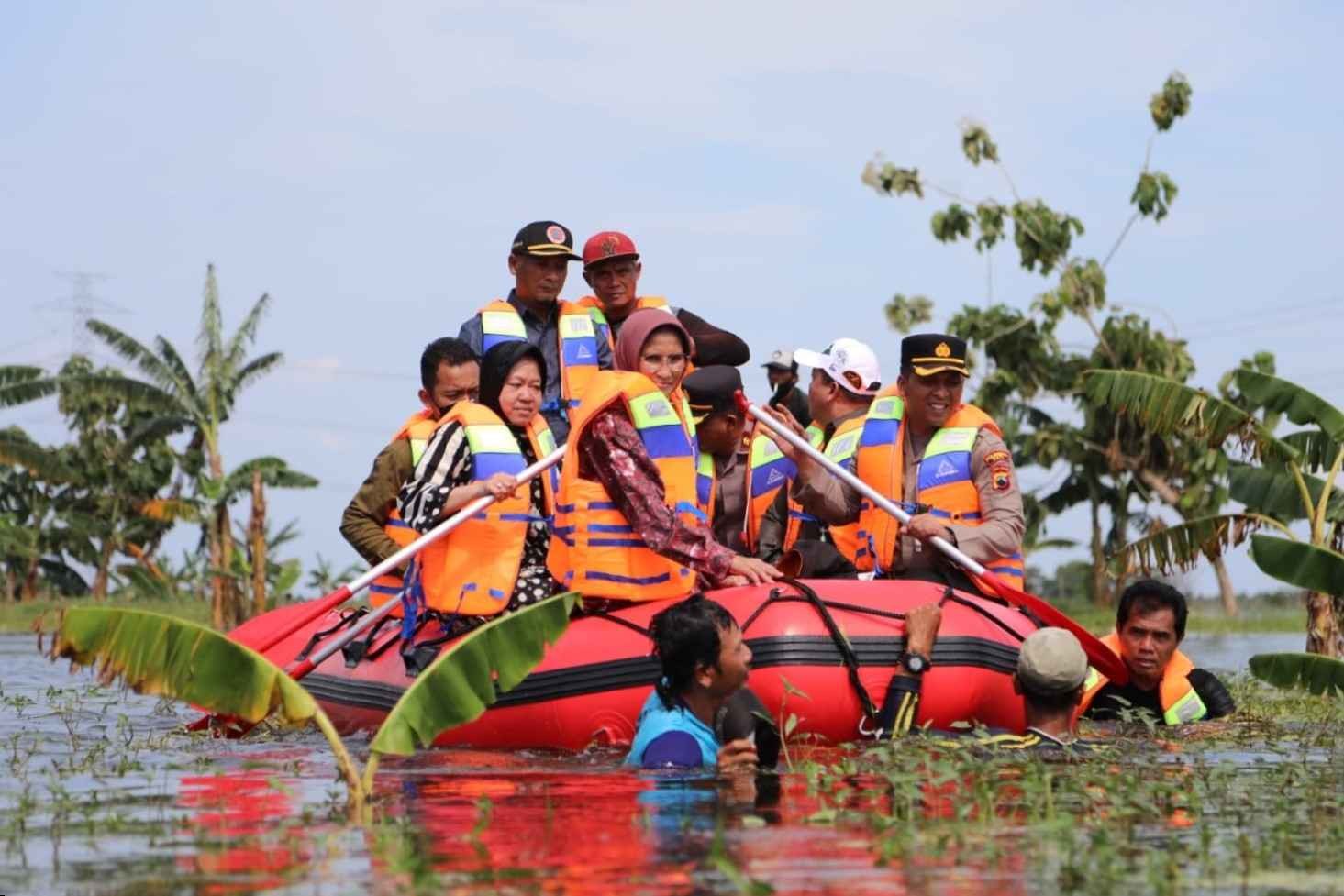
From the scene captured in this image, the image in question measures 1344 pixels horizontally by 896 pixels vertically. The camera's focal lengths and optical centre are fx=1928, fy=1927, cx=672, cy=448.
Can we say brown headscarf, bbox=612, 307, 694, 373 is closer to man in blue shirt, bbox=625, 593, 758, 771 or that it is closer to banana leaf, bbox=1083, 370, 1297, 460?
man in blue shirt, bbox=625, 593, 758, 771

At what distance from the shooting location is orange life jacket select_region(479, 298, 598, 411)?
9.34 m

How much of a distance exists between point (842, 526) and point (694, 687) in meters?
2.60

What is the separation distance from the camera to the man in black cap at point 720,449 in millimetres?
8664

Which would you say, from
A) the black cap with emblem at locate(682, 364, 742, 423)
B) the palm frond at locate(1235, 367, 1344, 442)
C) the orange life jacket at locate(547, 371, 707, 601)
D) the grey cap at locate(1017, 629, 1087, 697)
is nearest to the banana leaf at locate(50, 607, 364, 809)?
the orange life jacket at locate(547, 371, 707, 601)

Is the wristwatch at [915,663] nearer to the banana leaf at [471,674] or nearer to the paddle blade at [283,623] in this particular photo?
the banana leaf at [471,674]

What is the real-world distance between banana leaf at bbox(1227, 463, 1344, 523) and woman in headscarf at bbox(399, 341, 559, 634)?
7.81 meters

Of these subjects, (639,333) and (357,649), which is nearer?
(639,333)

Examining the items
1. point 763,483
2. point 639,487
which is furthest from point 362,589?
point 763,483

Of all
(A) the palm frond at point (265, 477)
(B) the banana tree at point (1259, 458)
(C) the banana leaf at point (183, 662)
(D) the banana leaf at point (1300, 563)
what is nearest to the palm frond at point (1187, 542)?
(B) the banana tree at point (1259, 458)

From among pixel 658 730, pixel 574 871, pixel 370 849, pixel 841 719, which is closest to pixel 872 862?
pixel 574 871

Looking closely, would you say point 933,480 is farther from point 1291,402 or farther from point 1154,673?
point 1291,402

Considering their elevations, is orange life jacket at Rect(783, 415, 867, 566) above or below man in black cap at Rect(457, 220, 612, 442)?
below

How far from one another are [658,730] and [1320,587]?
416 centimetres

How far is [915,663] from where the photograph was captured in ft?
25.1
